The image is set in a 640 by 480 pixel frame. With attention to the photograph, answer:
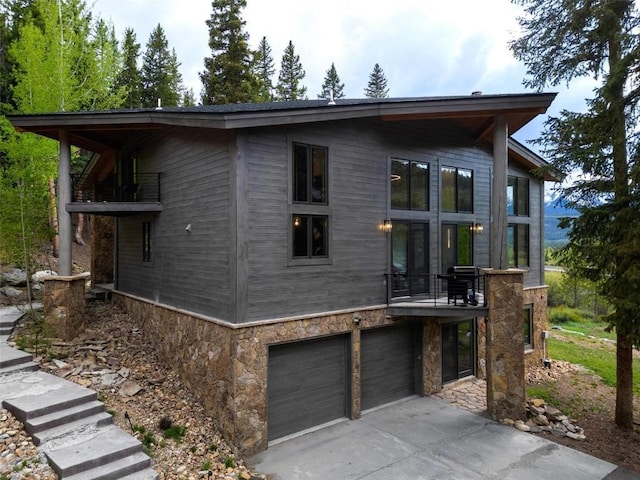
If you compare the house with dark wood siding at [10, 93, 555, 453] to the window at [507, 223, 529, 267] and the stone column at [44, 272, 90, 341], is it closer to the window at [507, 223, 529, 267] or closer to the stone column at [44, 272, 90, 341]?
the stone column at [44, 272, 90, 341]

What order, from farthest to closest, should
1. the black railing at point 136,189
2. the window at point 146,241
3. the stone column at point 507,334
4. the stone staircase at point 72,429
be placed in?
the window at point 146,241, the black railing at point 136,189, the stone column at point 507,334, the stone staircase at point 72,429

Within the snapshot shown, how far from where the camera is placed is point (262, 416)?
24.5ft

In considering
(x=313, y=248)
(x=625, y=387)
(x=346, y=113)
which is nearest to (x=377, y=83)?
(x=346, y=113)

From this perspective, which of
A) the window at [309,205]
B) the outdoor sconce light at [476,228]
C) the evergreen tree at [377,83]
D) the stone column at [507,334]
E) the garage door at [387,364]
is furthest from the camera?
the evergreen tree at [377,83]

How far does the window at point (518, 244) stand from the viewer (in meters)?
13.2

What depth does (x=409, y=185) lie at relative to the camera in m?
10.2

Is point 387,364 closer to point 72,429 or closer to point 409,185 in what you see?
point 409,185

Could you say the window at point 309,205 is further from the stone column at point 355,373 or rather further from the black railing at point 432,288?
the black railing at point 432,288

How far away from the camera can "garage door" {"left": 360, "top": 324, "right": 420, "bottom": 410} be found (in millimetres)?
9469

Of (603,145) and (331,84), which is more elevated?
(331,84)

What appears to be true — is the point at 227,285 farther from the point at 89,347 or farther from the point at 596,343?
the point at 596,343

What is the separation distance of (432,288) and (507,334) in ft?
7.53

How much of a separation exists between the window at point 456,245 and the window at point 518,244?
2.38 meters

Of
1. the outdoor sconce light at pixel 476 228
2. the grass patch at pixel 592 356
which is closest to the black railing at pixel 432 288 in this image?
the outdoor sconce light at pixel 476 228
